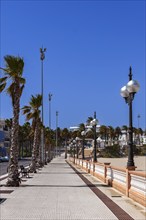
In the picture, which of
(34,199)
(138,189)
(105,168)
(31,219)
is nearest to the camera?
(31,219)

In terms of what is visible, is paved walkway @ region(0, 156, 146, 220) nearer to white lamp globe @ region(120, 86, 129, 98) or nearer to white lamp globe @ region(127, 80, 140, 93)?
white lamp globe @ region(127, 80, 140, 93)

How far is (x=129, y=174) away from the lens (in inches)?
613

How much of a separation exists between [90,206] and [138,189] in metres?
1.82

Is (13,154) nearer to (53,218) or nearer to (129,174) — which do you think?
(129,174)

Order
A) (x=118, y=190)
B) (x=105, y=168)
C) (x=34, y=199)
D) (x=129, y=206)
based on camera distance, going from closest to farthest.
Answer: (x=129, y=206) → (x=34, y=199) → (x=118, y=190) → (x=105, y=168)

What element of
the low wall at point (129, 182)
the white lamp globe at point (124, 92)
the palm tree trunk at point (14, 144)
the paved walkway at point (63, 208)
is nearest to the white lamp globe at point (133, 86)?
the white lamp globe at point (124, 92)

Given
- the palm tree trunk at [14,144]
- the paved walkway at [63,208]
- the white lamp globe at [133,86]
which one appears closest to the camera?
the paved walkway at [63,208]

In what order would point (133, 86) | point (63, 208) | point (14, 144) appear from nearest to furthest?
1. point (63, 208)
2. point (133, 86)
3. point (14, 144)

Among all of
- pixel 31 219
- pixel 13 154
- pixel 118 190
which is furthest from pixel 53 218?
pixel 13 154

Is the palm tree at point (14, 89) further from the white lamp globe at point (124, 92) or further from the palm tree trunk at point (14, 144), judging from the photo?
the white lamp globe at point (124, 92)

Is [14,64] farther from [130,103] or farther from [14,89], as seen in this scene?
[130,103]

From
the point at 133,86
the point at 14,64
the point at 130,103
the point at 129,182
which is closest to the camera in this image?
the point at 129,182

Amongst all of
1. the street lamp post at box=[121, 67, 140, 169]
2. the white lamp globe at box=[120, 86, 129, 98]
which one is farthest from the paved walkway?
the white lamp globe at box=[120, 86, 129, 98]

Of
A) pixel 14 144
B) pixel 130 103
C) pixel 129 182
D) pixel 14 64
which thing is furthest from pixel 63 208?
pixel 14 64
